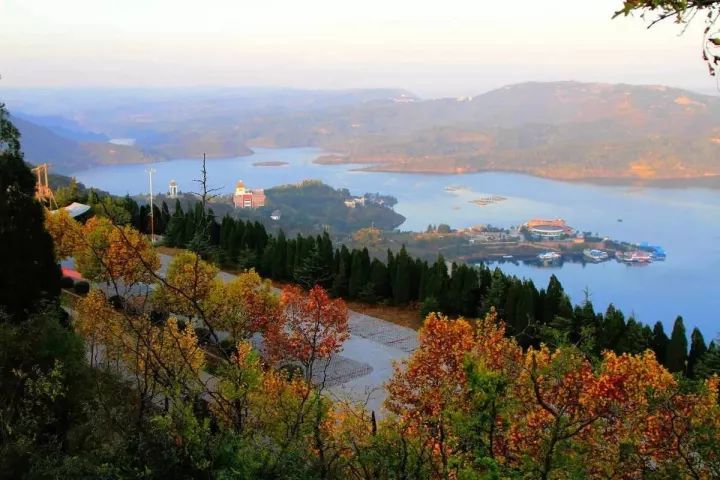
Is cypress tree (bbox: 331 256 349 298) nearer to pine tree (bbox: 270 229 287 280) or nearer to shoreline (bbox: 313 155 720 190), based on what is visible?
pine tree (bbox: 270 229 287 280)

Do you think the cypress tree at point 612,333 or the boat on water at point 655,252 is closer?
the cypress tree at point 612,333

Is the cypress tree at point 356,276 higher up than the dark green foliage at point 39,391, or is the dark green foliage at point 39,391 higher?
the dark green foliage at point 39,391

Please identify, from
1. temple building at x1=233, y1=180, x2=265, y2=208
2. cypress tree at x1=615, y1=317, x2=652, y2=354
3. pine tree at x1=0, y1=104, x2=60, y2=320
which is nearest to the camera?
pine tree at x1=0, y1=104, x2=60, y2=320

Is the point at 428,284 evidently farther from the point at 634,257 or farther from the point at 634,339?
the point at 634,257

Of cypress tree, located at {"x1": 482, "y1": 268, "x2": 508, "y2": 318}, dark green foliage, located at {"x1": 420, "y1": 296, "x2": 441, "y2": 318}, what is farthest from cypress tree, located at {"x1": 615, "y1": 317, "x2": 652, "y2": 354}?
dark green foliage, located at {"x1": 420, "y1": 296, "x2": 441, "y2": 318}

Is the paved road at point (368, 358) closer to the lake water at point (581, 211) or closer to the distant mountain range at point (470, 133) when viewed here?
the lake water at point (581, 211)

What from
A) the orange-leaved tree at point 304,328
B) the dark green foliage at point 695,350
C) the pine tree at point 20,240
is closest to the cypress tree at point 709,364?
the dark green foliage at point 695,350

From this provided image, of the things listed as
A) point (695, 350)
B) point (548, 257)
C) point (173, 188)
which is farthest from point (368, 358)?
point (548, 257)
